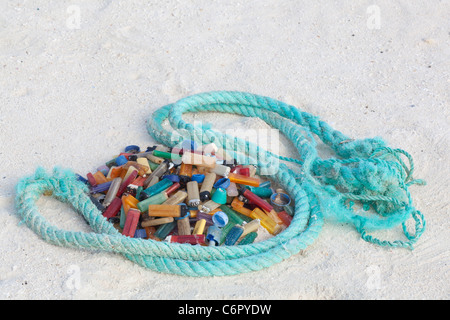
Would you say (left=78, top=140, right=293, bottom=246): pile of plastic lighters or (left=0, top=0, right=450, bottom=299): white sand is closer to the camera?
(left=0, top=0, right=450, bottom=299): white sand

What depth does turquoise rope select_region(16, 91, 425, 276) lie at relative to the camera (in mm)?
2777

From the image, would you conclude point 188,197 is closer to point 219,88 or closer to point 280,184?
point 280,184

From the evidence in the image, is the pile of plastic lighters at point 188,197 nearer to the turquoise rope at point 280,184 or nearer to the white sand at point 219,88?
the turquoise rope at point 280,184

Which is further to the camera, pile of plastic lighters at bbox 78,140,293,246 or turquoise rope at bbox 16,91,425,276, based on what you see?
pile of plastic lighters at bbox 78,140,293,246

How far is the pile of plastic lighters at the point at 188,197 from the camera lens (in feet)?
9.85

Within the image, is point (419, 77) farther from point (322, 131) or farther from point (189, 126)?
point (189, 126)

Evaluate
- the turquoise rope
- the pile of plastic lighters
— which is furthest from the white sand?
the pile of plastic lighters

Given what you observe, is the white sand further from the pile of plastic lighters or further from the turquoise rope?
the pile of plastic lighters

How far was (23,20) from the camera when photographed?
4906mm

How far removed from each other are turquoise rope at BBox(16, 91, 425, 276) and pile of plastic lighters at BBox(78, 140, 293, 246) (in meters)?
0.11

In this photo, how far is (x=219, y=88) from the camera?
4250 mm

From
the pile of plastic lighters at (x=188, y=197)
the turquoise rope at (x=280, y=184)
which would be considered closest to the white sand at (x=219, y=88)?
the turquoise rope at (x=280, y=184)

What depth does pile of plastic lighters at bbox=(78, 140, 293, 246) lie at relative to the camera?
3002mm

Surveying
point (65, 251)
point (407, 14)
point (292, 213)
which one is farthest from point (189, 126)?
point (407, 14)
